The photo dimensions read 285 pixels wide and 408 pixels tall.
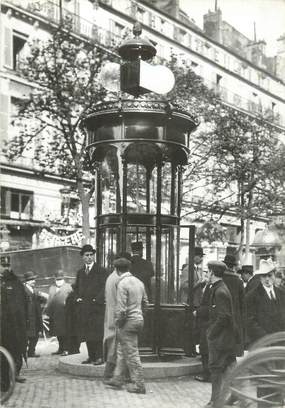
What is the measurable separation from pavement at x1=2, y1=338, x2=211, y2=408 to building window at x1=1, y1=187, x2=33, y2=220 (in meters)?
17.9

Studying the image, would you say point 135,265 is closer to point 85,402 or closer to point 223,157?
point 85,402

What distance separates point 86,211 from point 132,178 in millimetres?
1514

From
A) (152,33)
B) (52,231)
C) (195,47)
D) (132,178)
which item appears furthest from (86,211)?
(195,47)

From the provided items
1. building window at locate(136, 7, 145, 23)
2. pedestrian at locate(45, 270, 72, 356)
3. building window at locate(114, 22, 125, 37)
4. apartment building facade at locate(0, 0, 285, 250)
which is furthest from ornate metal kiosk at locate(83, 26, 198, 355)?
building window at locate(136, 7, 145, 23)

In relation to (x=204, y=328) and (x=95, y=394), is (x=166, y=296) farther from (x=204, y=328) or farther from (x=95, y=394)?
(x=95, y=394)

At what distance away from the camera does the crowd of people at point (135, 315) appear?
6.97 meters

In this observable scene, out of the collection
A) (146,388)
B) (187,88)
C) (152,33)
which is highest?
(152,33)

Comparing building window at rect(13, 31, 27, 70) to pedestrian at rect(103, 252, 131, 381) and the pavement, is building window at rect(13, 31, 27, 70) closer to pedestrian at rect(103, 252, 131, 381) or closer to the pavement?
the pavement

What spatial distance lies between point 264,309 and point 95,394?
2.19 metres

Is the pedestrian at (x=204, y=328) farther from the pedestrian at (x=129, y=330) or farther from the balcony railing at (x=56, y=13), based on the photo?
the balcony railing at (x=56, y=13)

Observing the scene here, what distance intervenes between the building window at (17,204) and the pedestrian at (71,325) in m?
14.8

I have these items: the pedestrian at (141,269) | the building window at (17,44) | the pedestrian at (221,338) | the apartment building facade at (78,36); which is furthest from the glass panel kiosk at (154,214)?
the building window at (17,44)

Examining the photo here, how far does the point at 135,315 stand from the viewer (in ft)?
26.0

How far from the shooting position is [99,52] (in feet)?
64.1
